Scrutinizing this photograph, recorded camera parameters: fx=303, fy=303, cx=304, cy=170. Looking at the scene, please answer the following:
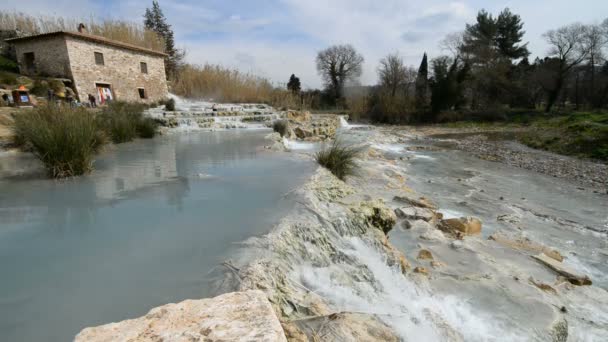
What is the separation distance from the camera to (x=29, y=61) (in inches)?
541

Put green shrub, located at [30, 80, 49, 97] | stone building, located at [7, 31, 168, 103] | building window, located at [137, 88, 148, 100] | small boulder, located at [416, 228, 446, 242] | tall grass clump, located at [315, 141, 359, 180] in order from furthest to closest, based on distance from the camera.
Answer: building window, located at [137, 88, 148, 100]
stone building, located at [7, 31, 168, 103]
green shrub, located at [30, 80, 49, 97]
tall grass clump, located at [315, 141, 359, 180]
small boulder, located at [416, 228, 446, 242]

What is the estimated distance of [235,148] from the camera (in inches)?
251

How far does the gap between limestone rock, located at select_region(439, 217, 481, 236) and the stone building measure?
50.8 ft

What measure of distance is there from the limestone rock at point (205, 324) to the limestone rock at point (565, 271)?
3056mm

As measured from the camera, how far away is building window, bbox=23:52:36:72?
534 inches

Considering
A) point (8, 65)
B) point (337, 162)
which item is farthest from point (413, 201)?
point (8, 65)

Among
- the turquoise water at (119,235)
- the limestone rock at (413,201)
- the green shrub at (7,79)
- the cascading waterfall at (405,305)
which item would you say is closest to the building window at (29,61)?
the green shrub at (7,79)

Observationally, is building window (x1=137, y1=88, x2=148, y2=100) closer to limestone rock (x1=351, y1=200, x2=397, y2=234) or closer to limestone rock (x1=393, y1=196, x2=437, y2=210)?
limestone rock (x1=393, y1=196, x2=437, y2=210)

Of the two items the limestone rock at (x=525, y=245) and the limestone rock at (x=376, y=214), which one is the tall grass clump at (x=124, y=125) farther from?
the limestone rock at (x=525, y=245)

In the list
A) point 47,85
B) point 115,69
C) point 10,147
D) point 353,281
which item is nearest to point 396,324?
point 353,281

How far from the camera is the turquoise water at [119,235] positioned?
150 cm

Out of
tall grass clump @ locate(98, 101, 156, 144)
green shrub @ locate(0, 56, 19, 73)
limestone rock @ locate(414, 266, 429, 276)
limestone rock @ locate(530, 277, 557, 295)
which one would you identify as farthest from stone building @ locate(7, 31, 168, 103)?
limestone rock @ locate(530, 277, 557, 295)

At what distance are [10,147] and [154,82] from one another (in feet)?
41.9

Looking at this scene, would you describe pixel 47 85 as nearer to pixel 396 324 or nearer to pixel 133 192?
pixel 133 192
